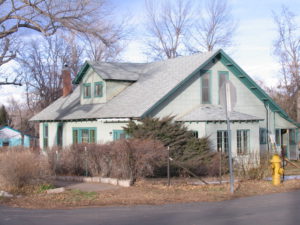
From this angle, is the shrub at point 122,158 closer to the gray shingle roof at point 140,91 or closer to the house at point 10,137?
the gray shingle roof at point 140,91

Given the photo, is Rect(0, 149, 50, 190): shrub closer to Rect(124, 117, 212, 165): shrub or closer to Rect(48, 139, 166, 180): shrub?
Rect(48, 139, 166, 180): shrub

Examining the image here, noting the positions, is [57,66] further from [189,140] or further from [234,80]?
[189,140]

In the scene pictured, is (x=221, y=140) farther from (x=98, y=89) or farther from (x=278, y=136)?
(x=98, y=89)

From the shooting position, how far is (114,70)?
2830cm

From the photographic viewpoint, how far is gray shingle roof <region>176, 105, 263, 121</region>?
23.0 meters

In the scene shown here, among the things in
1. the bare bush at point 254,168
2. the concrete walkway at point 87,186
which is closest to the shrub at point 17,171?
the concrete walkway at point 87,186

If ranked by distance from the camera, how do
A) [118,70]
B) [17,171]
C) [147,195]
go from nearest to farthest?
[147,195] → [17,171] → [118,70]

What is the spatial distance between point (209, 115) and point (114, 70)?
25.3 ft

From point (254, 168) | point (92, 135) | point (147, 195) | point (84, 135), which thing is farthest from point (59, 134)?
point (147, 195)

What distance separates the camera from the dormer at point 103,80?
89.1ft

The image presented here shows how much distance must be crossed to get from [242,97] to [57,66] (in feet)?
95.5

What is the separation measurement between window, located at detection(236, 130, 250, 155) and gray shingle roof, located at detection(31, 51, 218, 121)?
165 inches

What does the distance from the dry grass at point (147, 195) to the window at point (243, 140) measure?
8084 millimetres

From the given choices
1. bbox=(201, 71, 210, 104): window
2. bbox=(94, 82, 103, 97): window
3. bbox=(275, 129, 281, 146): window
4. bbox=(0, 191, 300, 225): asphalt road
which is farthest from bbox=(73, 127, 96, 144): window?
bbox=(0, 191, 300, 225): asphalt road
